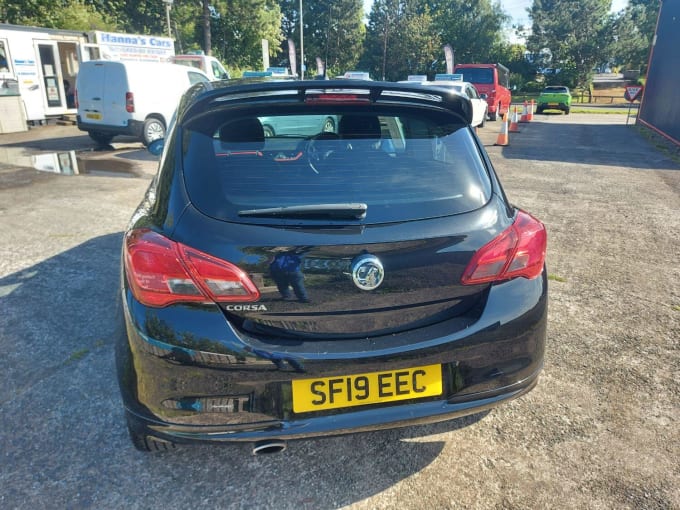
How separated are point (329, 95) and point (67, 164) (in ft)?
33.6

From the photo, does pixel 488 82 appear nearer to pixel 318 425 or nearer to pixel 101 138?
pixel 101 138

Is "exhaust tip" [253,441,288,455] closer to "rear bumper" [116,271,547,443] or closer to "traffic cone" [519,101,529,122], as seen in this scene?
"rear bumper" [116,271,547,443]

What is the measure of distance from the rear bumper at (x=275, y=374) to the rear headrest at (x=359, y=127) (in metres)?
0.88

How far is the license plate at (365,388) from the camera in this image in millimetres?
1979

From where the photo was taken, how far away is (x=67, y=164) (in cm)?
1079

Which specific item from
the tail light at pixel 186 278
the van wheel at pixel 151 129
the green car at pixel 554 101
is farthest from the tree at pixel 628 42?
the tail light at pixel 186 278

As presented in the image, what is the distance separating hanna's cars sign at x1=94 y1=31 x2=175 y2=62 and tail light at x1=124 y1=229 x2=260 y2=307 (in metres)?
19.8

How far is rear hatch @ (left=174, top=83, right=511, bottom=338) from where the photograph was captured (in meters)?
1.97

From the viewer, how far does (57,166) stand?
10.5m

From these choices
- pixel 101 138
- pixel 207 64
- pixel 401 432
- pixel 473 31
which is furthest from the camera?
pixel 473 31

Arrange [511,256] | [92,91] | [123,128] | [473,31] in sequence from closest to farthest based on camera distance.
Answer: [511,256] < [123,128] < [92,91] < [473,31]

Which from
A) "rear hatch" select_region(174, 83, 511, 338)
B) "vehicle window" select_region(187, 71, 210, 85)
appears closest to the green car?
"vehicle window" select_region(187, 71, 210, 85)

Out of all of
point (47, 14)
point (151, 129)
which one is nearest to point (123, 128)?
point (151, 129)

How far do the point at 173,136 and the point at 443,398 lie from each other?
1650 mm
